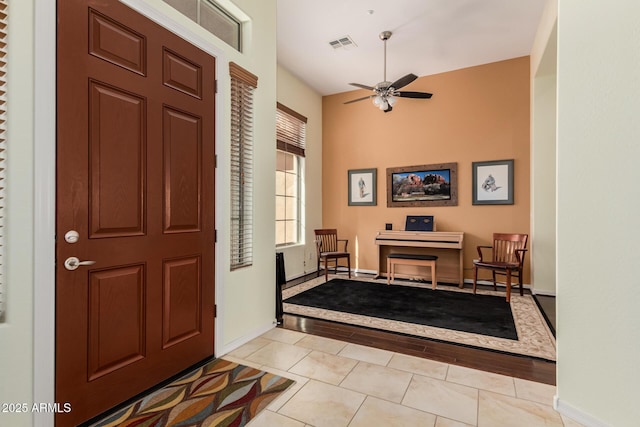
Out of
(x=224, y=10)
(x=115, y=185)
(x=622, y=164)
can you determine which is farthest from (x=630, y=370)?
(x=224, y=10)

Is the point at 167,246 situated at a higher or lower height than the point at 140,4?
lower

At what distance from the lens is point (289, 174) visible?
564cm

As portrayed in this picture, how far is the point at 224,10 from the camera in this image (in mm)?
2686

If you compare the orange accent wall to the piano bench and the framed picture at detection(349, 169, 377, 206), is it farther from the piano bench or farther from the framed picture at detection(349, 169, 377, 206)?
the piano bench

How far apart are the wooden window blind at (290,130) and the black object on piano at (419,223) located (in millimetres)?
2297

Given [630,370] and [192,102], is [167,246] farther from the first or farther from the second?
[630,370]

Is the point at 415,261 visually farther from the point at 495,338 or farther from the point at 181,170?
the point at 181,170

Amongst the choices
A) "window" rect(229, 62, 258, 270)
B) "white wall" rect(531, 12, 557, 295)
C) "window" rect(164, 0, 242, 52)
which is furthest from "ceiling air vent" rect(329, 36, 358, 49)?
"white wall" rect(531, 12, 557, 295)

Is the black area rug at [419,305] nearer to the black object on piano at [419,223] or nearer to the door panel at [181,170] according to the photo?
the black object on piano at [419,223]

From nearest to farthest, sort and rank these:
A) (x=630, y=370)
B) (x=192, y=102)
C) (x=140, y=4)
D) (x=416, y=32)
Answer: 1. (x=630, y=370)
2. (x=140, y=4)
3. (x=192, y=102)
4. (x=416, y=32)

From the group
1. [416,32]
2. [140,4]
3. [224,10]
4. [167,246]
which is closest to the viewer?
[140,4]

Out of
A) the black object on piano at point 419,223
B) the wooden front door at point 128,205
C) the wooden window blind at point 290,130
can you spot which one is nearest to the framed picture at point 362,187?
the black object on piano at point 419,223

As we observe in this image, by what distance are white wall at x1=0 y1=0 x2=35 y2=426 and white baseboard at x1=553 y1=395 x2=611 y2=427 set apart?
2.77m

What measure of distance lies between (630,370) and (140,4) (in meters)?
3.39
